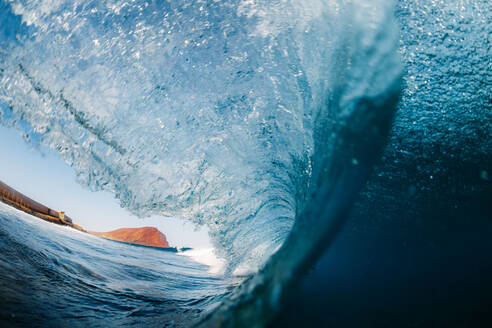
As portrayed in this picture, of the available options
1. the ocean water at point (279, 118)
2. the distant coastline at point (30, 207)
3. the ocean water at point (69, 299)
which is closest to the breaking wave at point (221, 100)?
the ocean water at point (279, 118)

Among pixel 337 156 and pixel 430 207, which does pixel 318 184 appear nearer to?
pixel 337 156

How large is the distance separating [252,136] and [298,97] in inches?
36.8

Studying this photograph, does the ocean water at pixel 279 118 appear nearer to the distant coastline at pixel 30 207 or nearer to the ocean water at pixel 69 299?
the ocean water at pixel 69 299

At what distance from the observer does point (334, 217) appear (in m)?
1.29

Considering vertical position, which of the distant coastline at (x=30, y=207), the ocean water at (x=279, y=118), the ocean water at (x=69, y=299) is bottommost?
the distant coastline at (x=30, y=207)

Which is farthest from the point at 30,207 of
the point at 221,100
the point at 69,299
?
the point at 221,100

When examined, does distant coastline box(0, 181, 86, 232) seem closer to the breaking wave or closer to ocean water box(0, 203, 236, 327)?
the breaking wave

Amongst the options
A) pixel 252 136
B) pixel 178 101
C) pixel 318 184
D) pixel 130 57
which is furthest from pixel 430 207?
pixel 130 57

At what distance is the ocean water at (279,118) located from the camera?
4.66 ft

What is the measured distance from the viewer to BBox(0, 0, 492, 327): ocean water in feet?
4.66

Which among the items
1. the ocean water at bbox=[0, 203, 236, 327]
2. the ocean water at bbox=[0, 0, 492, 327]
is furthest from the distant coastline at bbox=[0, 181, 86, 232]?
the ocean water at bbox=[0, 203, 236, 327]

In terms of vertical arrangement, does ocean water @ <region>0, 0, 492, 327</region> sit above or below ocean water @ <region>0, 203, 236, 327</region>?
above

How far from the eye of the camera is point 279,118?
10.00 feet

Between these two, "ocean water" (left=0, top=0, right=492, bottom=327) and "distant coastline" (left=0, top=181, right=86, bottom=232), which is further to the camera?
"distant coastline" (left=0, top=181, right=86, bottom=232)
